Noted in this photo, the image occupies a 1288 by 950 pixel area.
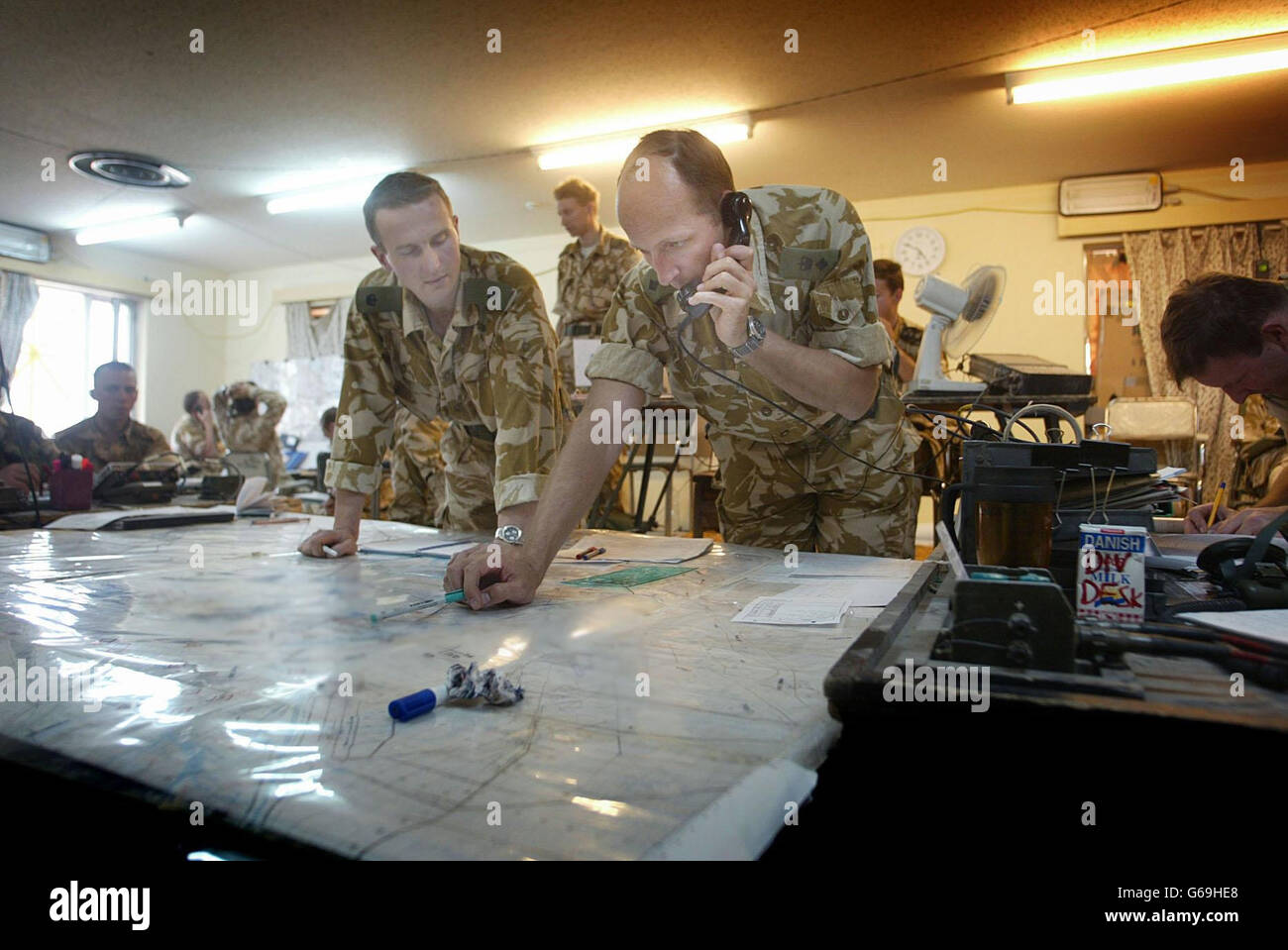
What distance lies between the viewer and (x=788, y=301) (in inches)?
55.7

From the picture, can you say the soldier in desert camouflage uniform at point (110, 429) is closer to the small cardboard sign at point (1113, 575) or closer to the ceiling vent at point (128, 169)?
the ceiling vent at point (128, 169)

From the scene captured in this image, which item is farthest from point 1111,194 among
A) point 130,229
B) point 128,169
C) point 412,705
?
point 130,229

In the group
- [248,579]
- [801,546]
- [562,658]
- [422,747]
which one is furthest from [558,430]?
[422,747]

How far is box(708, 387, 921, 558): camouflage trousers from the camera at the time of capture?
156 centimetres

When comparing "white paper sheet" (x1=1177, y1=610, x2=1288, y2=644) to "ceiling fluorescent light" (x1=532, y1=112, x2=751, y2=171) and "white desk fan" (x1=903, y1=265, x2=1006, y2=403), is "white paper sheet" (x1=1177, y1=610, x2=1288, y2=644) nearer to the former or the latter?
"white desk fan" (x1=903, y1=265, x2=1006, y2=403)

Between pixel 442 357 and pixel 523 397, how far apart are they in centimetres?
37

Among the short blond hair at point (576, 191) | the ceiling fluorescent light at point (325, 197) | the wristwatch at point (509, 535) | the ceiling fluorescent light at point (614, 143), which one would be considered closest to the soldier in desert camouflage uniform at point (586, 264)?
the short blond hair at point (576, 191)

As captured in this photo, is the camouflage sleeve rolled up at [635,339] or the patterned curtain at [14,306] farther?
the patterned curtain at [14,306]

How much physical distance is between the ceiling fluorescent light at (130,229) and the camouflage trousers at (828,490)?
704 centimetres

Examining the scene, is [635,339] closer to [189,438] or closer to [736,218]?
[736,218]

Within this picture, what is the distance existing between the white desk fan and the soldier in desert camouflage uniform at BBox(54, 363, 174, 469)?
3593mm

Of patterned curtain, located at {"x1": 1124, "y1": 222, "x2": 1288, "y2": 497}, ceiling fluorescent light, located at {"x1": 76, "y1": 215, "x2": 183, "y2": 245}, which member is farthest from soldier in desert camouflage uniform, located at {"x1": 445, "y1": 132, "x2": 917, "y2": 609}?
ceiling fluorescent light, located at {"x1": 76, "y1": 215, "x2": 183, "y2": 245}

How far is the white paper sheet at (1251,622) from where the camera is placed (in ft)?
2.01
